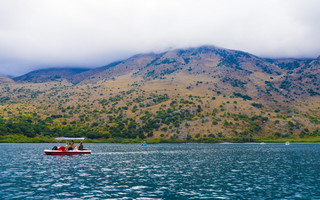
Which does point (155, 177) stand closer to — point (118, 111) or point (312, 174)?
point (312, 174)

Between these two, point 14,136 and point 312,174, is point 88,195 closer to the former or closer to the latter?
point 312,174

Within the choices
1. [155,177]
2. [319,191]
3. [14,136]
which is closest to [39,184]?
[155,177]

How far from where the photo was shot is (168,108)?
190875 mm

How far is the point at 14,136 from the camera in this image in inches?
5349

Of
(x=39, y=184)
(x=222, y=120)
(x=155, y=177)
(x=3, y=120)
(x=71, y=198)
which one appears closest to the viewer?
(x=71, y=198)

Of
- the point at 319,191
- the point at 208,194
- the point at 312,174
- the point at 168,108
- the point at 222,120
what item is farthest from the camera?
the point at 168,108

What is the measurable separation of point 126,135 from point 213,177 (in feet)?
426

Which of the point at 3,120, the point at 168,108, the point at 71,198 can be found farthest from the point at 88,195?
the point at 168,108

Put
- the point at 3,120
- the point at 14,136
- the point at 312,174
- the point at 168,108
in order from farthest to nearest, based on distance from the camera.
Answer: the point at 168,108
the point at 3,120
the point at 14,136
the point at 312,174

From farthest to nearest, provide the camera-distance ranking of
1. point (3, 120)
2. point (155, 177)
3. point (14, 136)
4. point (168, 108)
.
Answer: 1. point (168, 108)
2. point (3, 120)
3. point (14, 136)
4. point (155, 177)

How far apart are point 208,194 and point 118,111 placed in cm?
17039

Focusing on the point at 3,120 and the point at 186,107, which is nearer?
the point at 3,120

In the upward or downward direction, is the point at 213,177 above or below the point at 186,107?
below

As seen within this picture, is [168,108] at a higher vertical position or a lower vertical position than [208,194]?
higher
